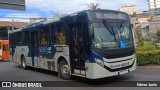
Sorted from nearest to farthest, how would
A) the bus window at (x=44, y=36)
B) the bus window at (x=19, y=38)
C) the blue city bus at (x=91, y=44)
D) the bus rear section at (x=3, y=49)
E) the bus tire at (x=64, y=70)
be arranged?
the blue city bus at (x=91, y=44) < the bus tire at (x=64, y=70) < the bus window at (x=44, y=36) < the bus window at (x=19, y=38) < the bus rear section at (x=3, y=49)

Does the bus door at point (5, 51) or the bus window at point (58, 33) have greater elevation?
the bus window at point (58, 33)

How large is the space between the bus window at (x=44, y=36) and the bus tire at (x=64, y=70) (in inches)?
73.0

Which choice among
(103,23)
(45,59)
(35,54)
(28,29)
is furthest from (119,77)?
(28,29)

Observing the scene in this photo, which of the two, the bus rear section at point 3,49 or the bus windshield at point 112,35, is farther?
the bus rear section at point 3,49

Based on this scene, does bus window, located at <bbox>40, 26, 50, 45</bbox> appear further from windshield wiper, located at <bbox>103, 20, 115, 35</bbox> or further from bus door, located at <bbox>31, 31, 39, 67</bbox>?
windshield wiper, located at <bbox>103, 20, 115, 35</bbox>

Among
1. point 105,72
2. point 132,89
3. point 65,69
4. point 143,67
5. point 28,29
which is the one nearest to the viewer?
point 132,89

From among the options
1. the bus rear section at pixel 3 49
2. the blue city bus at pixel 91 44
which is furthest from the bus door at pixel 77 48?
the bus rear section at pixel 3 49

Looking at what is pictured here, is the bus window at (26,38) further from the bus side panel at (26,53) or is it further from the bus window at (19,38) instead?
the bus window at (19,38)

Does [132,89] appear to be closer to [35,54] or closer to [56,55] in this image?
[56,55]

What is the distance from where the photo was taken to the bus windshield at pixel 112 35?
10.8 metres

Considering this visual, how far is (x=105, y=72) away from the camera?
10797mm

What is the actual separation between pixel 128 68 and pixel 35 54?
6.74 meters

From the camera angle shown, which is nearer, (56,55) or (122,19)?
(122,19)

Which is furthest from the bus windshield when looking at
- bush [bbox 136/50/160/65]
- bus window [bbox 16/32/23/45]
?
bus window [bbox 16/32/23/45]
